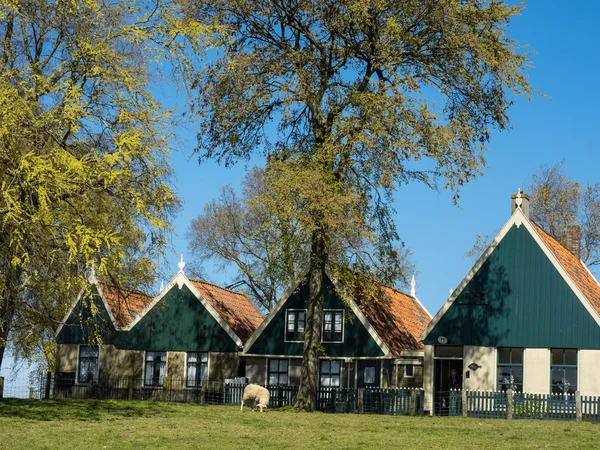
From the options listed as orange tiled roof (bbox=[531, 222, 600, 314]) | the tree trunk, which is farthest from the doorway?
orange tiled roof (bbox=[531, 222, 600, 314])

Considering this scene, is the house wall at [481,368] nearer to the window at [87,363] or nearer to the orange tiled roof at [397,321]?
the orange tiled roof at [397,321]

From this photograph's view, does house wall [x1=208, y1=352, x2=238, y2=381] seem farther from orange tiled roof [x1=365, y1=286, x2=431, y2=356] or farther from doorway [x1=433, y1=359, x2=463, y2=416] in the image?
doorway [x1=433, y1=359, x2=463, y2=416]

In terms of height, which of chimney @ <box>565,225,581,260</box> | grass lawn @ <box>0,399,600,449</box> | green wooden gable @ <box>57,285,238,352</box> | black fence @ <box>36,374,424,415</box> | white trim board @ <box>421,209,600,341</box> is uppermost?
chimney @ <box>565,225,581,260</box>

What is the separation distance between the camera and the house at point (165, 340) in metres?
49.8

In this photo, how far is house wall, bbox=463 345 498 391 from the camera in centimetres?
4056

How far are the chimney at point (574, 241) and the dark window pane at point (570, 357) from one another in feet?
32.8

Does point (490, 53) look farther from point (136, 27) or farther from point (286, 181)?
point (136, 27)

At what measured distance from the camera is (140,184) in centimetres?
3044

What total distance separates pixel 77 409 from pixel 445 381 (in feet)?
57.4

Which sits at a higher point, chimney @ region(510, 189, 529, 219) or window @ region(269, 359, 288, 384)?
chimney @ region(510, 189, 529, 219)

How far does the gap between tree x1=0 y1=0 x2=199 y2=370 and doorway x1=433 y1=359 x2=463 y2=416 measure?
50.9 feet

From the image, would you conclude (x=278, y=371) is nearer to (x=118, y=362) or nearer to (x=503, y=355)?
(x=118, y=362)

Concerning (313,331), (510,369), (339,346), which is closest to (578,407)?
(510,369)

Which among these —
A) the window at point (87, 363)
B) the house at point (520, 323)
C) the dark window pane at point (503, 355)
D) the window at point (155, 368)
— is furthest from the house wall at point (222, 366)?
the dark window pane at point (503, 355)
